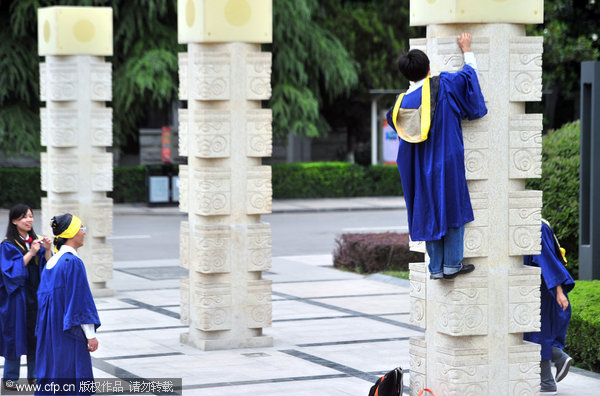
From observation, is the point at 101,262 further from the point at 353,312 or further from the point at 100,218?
the point at 353,312

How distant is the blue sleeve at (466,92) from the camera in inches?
315

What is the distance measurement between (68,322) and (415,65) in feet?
10.0

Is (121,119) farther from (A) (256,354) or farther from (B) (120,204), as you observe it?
(A) (256,354)

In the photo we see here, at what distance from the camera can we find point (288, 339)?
12672 mm

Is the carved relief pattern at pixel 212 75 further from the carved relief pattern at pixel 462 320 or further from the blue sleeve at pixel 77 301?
the carved relief pattern at pixel 462 320

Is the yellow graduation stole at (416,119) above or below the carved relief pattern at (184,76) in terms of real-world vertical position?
below

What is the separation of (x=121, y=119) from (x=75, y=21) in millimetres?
16567

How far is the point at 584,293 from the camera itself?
1173cm

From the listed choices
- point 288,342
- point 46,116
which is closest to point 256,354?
point 288,342

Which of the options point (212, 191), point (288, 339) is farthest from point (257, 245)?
point (288, 339)

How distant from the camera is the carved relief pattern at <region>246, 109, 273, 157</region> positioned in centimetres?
1219

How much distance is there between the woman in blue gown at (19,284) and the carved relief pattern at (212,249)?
8.04 ft

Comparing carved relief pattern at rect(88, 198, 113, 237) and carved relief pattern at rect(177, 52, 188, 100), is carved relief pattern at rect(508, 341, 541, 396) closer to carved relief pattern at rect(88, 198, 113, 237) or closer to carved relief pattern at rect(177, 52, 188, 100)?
carved relief pattern at rect(177, 52, 188, 100)

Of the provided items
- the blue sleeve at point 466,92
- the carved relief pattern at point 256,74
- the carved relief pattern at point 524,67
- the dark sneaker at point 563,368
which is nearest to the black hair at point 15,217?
the carved relief pattern at point 256,74
